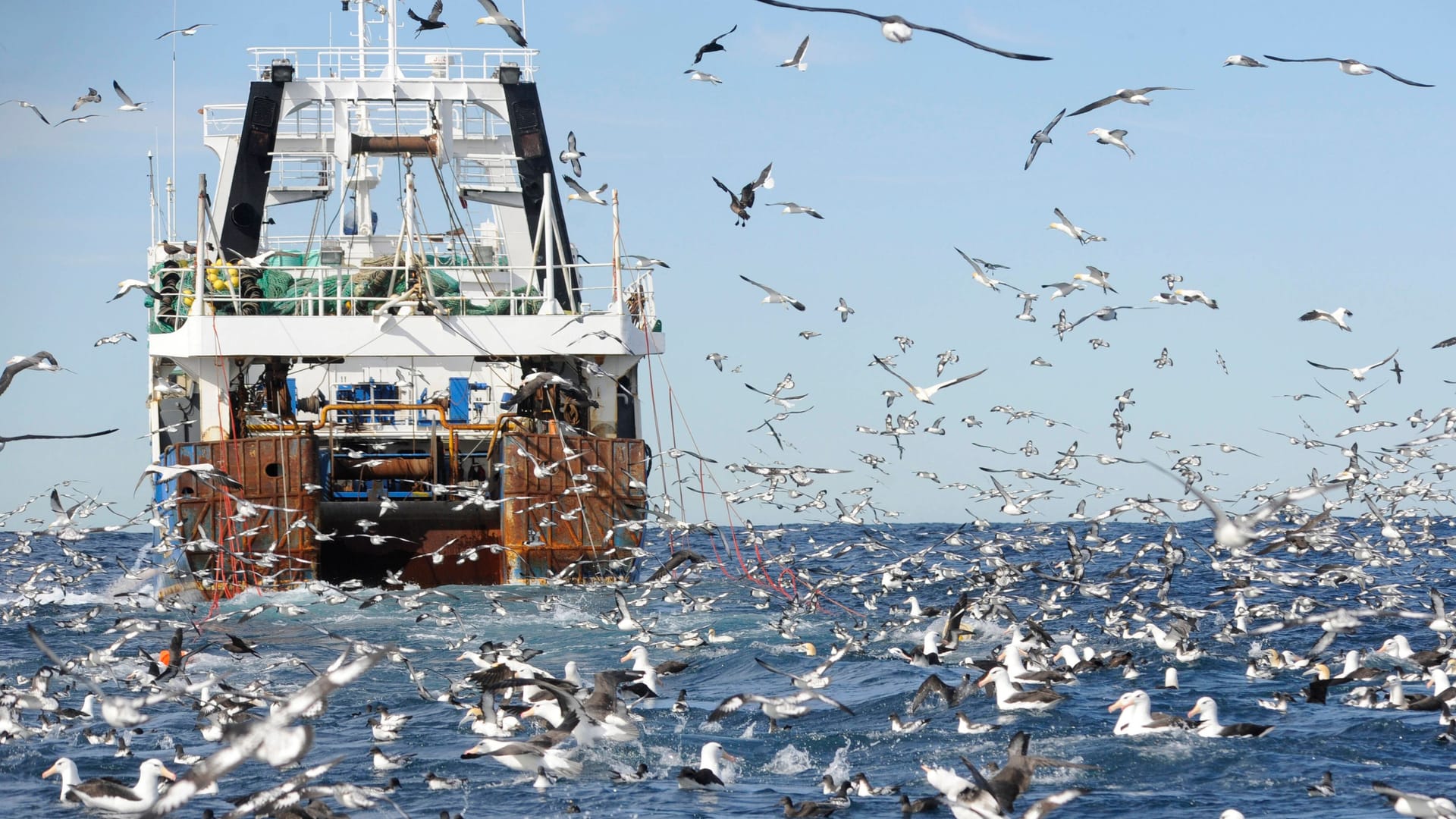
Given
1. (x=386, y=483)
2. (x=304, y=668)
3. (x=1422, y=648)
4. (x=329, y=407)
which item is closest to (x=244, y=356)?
(x=329, y=407)

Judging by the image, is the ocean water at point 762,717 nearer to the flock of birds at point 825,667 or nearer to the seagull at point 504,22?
the flock of birds at point 825,667

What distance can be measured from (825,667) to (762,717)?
963mm

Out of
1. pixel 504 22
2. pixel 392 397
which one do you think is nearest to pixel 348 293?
pixel 392 397

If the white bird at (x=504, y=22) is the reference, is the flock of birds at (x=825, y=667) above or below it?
below

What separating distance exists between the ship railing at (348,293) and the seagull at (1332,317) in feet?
36.6

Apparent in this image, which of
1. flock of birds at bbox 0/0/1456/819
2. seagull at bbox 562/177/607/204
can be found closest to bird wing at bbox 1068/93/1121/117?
flock of birds at bbox 0/0/1456/819

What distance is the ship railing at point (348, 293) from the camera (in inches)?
1050

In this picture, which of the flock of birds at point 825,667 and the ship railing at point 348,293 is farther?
the ship railing at point 348,293

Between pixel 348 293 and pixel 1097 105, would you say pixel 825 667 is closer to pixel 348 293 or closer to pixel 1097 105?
pixel 1097 105

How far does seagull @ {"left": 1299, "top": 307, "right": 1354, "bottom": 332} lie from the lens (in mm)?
20469

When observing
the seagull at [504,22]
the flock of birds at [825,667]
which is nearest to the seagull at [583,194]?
the flock of birds at [825,667]

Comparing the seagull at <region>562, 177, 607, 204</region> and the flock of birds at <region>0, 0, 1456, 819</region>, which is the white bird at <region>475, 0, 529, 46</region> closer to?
the flock of birds at <region>0, 0, 1456, 819</region>

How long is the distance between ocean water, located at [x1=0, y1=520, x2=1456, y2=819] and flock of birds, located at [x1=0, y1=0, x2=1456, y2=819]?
13 cm

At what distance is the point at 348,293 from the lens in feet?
105
